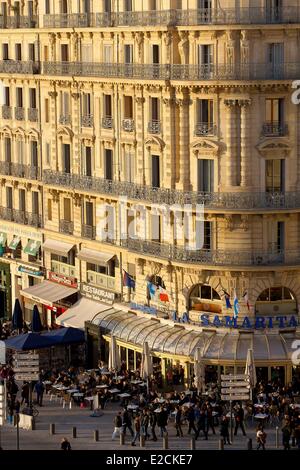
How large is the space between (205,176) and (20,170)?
2603cm

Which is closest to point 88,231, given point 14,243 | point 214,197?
point 14,243

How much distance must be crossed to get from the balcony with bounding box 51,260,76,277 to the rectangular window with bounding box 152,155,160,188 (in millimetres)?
13347

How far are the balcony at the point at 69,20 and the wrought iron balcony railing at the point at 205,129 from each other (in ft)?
46.2

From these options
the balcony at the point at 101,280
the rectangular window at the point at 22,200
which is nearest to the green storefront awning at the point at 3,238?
the rectangular window at the point at 22,200

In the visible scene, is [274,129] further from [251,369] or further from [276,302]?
[251,369]

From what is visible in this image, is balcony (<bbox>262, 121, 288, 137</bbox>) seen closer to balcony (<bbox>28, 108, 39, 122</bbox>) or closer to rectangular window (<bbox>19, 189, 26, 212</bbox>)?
balcony (<bbox>28, 108, 39, 122</bbox>)

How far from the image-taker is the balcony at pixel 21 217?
13412 cm

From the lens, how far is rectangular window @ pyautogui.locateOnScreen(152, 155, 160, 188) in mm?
116750

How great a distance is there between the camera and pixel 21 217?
13675 cm

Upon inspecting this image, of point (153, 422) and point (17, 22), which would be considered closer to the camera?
point (153, 422)

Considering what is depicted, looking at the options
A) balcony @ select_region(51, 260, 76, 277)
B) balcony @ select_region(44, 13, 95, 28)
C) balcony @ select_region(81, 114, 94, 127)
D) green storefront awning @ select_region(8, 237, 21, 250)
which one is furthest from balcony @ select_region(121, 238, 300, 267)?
green storefront awning @ select_region(8, 237, 21, 250)

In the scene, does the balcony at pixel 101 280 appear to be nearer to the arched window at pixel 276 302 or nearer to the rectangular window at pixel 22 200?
the rectangular window at pixel 22 200
